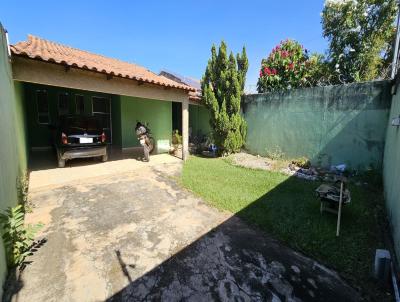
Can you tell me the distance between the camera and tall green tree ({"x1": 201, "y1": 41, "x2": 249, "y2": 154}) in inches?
339

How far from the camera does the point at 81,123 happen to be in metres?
6.69

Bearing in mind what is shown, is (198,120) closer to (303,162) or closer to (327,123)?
(303,162)

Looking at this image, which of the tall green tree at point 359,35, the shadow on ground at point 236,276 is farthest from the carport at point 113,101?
the tall green tree at point 359,35

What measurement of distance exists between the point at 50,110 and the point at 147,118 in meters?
4.18

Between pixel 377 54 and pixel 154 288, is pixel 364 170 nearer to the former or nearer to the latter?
pixel 154 288

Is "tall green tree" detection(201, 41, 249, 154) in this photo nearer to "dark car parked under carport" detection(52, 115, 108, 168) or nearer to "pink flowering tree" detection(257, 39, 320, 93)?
"pink flowering tree" detection(257, 39, 320, 93)

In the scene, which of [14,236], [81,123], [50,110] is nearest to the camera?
[14,236]

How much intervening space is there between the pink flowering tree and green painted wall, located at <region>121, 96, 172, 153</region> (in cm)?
510

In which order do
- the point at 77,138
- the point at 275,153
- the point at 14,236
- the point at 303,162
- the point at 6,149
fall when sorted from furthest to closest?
the point at 275,153
the point at 303,162
the point at 77,138
the point at 6,149
the point at 14,236

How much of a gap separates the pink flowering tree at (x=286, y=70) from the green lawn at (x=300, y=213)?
231 inches

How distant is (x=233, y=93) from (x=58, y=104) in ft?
25.4

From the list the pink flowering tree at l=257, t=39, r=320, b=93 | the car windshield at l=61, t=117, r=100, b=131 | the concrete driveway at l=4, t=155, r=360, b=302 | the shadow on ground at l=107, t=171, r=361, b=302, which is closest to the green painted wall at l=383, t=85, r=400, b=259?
the shadow on ground at l=107, t=171, r=361, b=302

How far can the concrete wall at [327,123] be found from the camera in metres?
6.01

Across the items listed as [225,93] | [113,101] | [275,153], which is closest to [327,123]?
[275,153]
